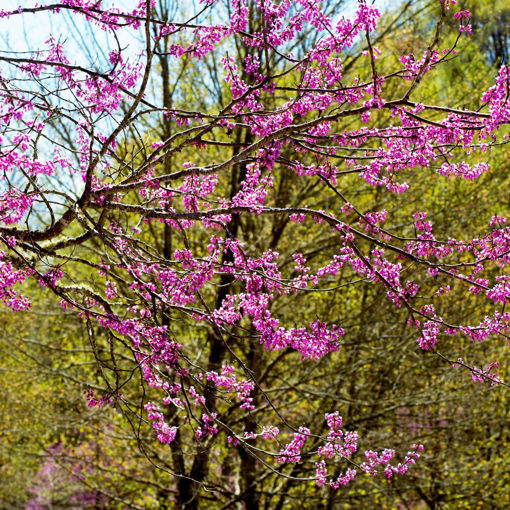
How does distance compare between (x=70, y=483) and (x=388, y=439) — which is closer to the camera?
(x=388, y=439)

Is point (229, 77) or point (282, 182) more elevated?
point (282, 182)

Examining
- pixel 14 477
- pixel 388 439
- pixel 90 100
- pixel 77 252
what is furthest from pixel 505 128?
pixel 14 477

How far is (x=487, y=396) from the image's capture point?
32.5 ft

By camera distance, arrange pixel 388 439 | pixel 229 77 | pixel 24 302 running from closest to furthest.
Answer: pixel 229 77, pixel 24 302, pixel 388 439

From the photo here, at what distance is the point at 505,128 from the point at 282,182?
12.4 ft

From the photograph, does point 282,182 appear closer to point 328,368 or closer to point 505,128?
point 328,368

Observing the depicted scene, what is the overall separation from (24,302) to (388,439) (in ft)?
20.6

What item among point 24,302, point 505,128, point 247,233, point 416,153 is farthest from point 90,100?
point 505,128

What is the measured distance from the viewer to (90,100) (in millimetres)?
4305

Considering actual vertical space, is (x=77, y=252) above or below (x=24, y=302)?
above

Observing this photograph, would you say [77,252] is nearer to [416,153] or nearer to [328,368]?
[328,368]

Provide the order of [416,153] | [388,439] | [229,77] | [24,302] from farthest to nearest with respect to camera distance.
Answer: [388,439]
[24,302]
[229,77]
[416,153]

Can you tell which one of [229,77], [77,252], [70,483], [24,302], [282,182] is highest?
[282,182]

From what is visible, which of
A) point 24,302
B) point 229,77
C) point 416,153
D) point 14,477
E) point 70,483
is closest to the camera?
point 416,153
